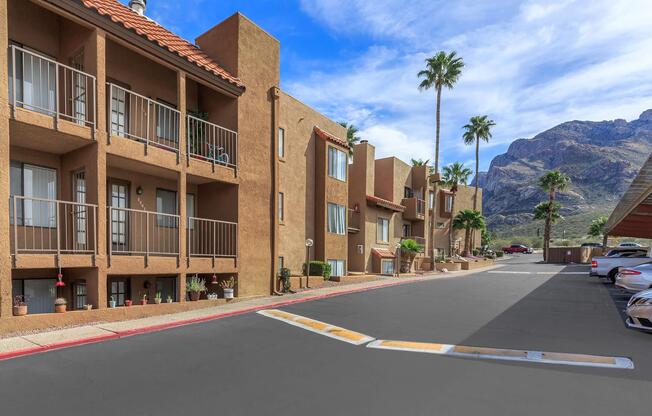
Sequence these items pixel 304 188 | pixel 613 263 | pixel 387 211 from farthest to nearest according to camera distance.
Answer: pixel 387 211, pixel 304 188, pixel 613 263

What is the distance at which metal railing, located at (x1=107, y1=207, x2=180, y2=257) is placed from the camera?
12.6 metres

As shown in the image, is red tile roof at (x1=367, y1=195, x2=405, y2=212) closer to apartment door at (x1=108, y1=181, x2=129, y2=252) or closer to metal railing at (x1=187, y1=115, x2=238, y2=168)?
metal railing at (x1=187, y1=115, x2=238, y2=168)

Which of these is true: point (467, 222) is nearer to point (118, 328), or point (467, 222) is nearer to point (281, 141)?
point (281, 141)

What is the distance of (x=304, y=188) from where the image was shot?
76.7ft

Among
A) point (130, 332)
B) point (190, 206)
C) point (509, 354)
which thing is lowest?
point (130, 332)

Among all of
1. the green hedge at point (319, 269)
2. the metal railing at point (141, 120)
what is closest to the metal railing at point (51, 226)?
the metal railing at point (141, 120)

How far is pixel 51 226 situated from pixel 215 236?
17.3ft

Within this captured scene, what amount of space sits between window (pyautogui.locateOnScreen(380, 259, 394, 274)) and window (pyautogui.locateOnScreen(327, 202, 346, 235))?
19.4 ft

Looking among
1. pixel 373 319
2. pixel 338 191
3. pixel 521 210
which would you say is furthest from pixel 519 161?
pixel 373 319

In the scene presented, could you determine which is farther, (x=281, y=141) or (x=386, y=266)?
(x=386, y=266)

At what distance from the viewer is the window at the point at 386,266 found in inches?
1193

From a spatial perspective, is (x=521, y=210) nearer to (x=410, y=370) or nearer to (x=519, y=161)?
(x=519, y=161)

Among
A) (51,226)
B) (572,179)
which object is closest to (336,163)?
(51,226)

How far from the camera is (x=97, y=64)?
421 inches
